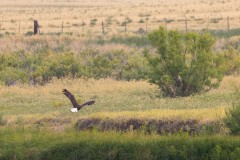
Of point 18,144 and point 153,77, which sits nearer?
point 18,144

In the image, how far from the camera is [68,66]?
42969 millimetres

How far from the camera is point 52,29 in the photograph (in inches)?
2781

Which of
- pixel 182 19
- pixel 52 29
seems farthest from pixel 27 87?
pixel 182 19

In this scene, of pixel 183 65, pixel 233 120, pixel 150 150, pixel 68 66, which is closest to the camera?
pixel 150 150

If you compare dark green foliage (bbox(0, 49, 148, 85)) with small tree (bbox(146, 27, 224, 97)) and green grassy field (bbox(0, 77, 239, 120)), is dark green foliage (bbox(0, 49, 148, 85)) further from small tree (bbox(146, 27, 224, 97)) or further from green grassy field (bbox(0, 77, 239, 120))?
small tree (bbox(146, 27, 224, 97))

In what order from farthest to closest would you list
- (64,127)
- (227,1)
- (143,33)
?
(227,1)
(143,33)
(64,127)

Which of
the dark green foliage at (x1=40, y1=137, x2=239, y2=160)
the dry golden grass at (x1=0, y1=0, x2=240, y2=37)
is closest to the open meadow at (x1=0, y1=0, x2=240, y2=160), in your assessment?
the dark green foliage at (x1=40, y1=137, x2=239, y2=160)

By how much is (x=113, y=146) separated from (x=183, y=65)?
11831 millimetres

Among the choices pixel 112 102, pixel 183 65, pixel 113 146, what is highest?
pixel 183 65

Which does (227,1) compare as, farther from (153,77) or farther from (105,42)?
(153,77)

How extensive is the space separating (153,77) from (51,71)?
37.1 ft

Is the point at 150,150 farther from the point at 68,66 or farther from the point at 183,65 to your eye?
the point at 68,66

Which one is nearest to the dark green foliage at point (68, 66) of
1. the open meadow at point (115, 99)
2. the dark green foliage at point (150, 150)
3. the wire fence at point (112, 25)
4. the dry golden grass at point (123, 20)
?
the open meadow at point (115, 99)

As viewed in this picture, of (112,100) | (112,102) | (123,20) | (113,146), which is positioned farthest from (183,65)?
(123,20)
